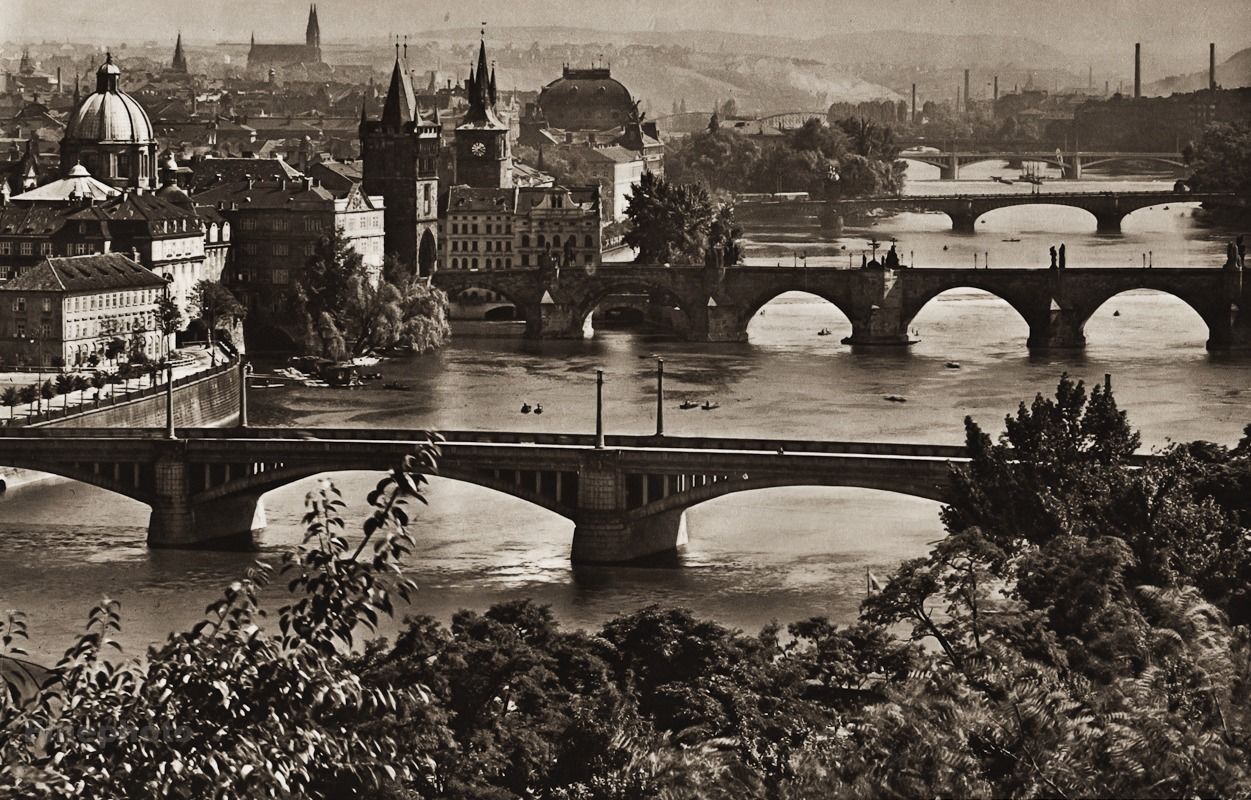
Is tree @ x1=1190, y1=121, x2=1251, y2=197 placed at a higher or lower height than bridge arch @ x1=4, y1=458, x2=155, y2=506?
higher

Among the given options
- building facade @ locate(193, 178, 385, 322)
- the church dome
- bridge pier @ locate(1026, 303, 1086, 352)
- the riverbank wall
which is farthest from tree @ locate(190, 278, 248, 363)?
bridge pier @ locate(1026, 303, 1086, 352)

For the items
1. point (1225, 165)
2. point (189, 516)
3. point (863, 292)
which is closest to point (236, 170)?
point (863, 292)

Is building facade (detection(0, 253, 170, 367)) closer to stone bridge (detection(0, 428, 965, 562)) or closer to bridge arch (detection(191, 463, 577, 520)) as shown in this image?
stone bridge (detection(0, 428, 965, 562))

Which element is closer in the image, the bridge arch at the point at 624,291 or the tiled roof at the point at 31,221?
the tiled roof at the point at 31,221

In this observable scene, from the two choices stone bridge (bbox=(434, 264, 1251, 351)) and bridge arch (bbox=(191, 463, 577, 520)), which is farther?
stone bridge (bbox=(434, 264, 1251, 351))

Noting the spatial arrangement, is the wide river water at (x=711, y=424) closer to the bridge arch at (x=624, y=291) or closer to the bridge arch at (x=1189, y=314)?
the bridge arch at (x=1189, y=314)

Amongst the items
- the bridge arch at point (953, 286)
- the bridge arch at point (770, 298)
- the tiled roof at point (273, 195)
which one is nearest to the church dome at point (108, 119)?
the tiled roof at point (273, 195)
